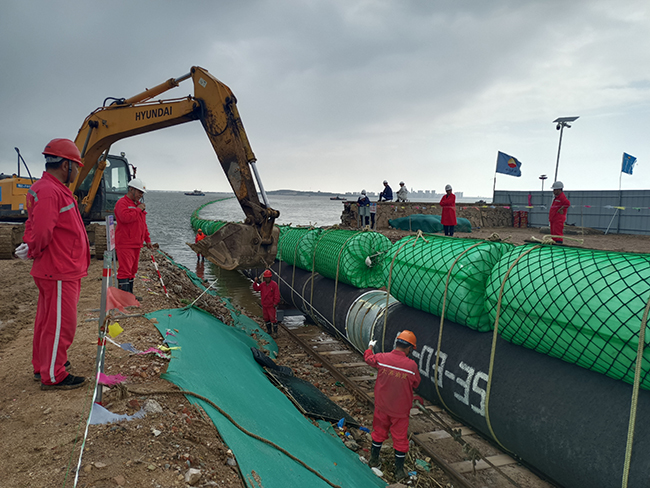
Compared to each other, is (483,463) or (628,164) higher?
(628,164)

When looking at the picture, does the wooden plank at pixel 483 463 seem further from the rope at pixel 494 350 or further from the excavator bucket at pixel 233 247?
the excavator bucket at pixel 233 247

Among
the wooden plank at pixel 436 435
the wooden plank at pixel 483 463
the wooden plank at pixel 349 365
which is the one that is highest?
the wooden plank at pixel 483 463

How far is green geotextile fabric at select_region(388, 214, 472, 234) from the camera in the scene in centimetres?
1795

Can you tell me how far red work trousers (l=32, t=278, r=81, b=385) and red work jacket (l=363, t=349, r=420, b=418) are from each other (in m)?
2.81

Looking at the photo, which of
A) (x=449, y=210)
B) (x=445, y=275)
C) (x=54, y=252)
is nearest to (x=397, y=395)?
(x=445, y=275)

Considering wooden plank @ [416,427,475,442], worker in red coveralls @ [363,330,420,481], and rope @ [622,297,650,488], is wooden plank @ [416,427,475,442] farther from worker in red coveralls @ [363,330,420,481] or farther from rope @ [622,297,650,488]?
rope @ [622,297,650,488]

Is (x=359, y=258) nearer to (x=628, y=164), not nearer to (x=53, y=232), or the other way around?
(x=53, y=232)

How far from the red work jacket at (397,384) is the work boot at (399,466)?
0.39 metres

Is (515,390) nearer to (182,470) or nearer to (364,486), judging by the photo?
(364,486)

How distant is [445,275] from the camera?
4.66 m

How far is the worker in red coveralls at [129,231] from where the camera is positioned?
5828 mm

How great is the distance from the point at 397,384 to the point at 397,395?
105 mm

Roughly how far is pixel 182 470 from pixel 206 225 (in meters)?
26.3

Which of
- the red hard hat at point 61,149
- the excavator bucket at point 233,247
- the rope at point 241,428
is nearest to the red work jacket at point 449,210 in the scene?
the excavator bucket at point 233,247
